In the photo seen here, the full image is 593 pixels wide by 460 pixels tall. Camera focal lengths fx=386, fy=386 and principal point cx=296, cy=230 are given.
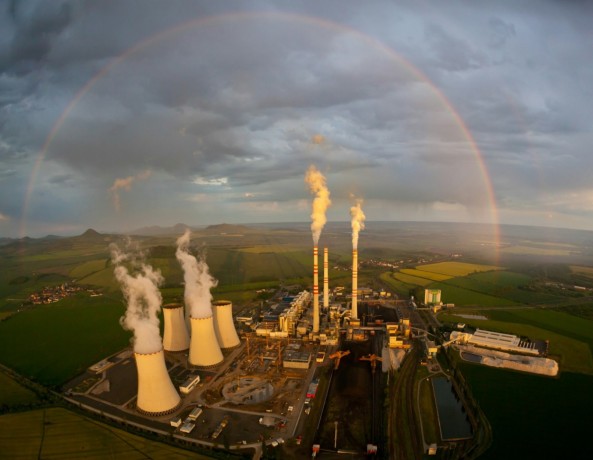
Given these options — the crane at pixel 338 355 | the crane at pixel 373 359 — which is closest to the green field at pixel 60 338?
the crane at pixel 338 355

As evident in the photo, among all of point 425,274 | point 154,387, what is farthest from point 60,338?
point 425,274

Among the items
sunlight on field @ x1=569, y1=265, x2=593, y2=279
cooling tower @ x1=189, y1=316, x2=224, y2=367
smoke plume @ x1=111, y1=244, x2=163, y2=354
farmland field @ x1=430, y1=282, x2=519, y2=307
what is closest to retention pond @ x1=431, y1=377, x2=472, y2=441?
cooling tower @ x1=189, y1=316, x2=224, y2=367

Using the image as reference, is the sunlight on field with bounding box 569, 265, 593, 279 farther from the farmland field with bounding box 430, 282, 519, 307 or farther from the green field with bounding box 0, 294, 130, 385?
the green field with bounding box 0, 294, 130, 385

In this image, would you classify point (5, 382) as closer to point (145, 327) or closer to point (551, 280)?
point (145, 327)

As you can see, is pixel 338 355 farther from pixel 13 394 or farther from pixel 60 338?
pixel 60 338

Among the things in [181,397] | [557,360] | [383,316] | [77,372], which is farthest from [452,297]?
[77,372]
